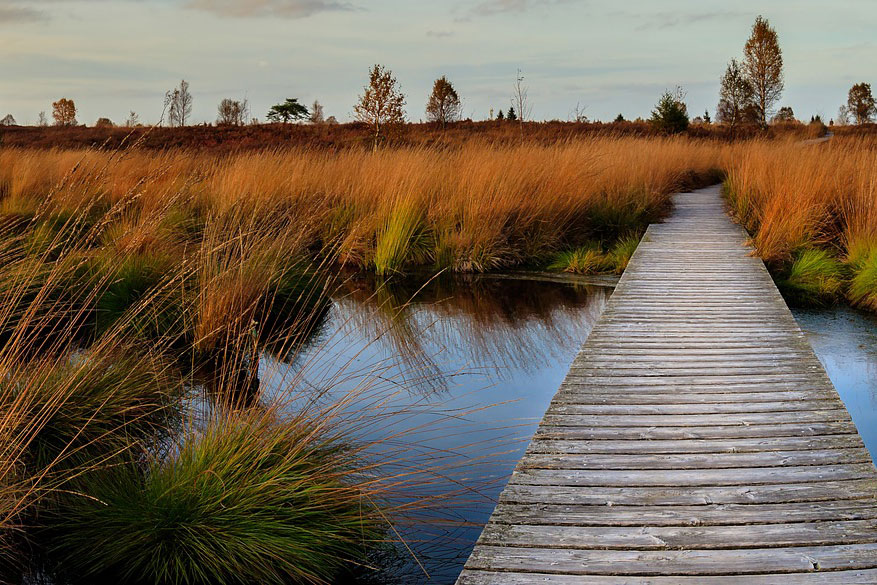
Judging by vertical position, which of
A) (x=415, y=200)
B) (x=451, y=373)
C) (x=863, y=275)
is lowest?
(x=451, y=373)

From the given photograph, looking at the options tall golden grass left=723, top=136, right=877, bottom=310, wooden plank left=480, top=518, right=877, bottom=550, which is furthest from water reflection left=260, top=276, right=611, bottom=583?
tall golden grass left=723, top=136, right=877, bottom=310

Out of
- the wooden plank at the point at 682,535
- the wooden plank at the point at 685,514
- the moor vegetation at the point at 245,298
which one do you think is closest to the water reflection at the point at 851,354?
the moor vegetation at the point at 245,298

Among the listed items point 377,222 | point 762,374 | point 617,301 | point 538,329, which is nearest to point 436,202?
point 377,222

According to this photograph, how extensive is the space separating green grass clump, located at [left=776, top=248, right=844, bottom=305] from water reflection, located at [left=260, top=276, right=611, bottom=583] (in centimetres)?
181

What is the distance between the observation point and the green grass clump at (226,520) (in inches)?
111

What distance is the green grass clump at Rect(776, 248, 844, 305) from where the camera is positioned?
7918 millimetres

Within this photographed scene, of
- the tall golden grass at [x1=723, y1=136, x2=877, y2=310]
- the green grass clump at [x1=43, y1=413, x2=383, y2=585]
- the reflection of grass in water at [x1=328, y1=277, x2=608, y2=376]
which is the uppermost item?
the tall golden grass at [x1=723, y1=136, x2=877, y2=310]

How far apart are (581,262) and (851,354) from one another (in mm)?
3705

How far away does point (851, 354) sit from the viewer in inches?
240

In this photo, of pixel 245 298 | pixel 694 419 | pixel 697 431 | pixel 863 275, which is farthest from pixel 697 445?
pixel 863 275

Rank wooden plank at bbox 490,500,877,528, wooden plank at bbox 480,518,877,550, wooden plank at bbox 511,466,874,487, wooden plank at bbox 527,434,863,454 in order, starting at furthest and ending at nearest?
wooden plank at bbox 527,434,863,454 < wooden plank at bbox 511,466,874,487 < wooden plank at bbox 490,500,877,528 < wooden plank at bbox 480,518,877,550

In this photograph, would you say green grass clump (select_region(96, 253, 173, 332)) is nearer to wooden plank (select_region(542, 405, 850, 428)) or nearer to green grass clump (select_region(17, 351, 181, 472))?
green grass clump (select_region(17, 351, 181, 472))

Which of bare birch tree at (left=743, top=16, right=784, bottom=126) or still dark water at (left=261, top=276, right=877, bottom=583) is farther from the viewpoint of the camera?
bare birch tree at (left=743, top=16, right=784, bottom=126)

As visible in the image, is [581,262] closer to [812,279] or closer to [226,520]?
[812,279]
